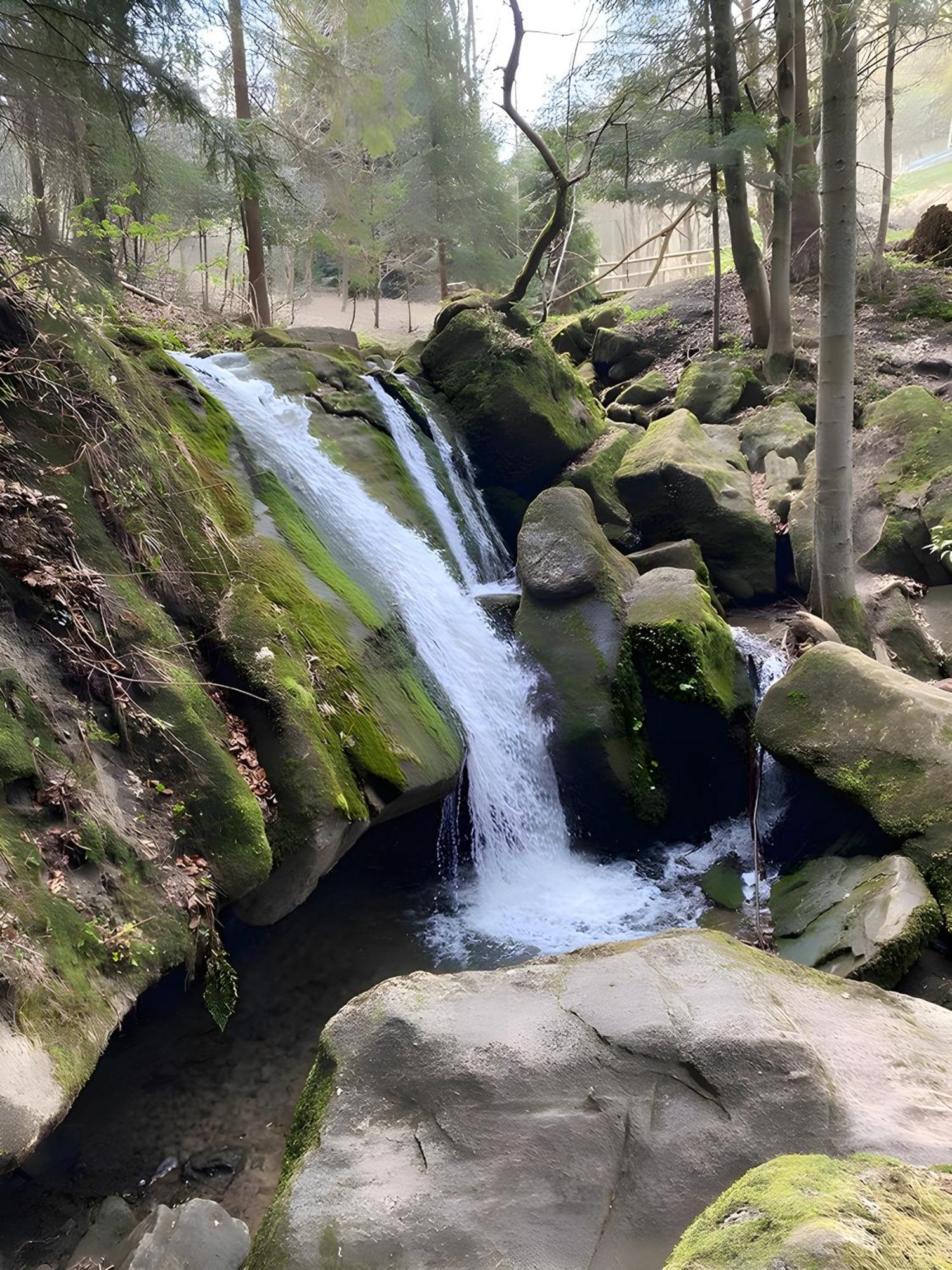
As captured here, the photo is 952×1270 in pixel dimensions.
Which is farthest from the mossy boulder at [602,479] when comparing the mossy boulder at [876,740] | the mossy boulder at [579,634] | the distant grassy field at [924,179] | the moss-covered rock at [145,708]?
the distant grassy field at [924,179]

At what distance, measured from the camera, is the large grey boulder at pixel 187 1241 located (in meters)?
3.12

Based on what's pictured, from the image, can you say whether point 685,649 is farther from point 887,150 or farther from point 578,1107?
point 887,150

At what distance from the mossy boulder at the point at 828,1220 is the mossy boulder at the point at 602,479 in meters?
8.31

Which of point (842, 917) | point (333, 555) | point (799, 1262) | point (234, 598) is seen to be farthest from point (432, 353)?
point (799, 1262)

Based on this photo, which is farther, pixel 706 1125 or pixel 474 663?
pixel 474 663

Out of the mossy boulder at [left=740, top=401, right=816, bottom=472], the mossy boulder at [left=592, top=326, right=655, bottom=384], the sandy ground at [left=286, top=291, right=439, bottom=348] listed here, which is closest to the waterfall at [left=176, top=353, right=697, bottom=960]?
the mossy boulder at [left=740, top=401, right=816, bottom=472]

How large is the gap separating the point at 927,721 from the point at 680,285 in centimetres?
1499

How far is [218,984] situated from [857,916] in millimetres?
3800

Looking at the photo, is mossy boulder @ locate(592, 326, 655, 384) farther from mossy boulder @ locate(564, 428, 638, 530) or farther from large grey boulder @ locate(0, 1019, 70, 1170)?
large grey boulder @ locate(0, 1019, 70, 1170)

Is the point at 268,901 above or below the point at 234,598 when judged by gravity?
below

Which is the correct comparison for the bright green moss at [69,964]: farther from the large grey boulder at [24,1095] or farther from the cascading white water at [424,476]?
the cascading white water at [424,476]

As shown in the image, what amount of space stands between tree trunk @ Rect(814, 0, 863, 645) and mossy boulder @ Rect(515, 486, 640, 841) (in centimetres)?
197

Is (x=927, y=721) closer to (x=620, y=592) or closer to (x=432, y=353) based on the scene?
(x=620, y=592)

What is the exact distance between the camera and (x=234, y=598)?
5.39 m
